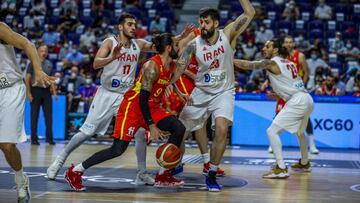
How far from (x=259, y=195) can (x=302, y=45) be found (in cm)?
1250

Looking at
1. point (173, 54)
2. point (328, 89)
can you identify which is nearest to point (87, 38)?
point (328, 89)

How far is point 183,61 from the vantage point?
8.02 m

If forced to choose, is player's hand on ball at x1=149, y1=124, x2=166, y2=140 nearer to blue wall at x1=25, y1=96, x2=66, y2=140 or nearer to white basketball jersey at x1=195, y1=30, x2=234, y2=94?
white basketball jersey at x1=195, y1=30, x2=234, y2=94

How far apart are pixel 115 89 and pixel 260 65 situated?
2.06 metres

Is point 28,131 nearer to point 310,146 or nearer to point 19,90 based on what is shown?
point 310,146

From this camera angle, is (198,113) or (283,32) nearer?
(198,113)

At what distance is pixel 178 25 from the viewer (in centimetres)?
2261

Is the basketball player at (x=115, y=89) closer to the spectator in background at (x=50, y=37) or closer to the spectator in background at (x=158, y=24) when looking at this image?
the spectator in background at (x=158, y=24)

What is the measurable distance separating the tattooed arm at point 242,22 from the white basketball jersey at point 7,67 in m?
2.69

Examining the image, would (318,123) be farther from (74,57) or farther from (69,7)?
(69,7)

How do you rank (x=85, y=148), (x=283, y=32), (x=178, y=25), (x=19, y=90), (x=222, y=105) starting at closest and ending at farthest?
1. (x=19, y=90)
2. (x=222, y=105)
3. (x=85, y=148)
4. (x=283, y=32)
5. (x=178, y=25)

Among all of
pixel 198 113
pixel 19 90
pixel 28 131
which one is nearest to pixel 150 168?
pixel 198 113

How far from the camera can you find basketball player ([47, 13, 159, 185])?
8.33 m

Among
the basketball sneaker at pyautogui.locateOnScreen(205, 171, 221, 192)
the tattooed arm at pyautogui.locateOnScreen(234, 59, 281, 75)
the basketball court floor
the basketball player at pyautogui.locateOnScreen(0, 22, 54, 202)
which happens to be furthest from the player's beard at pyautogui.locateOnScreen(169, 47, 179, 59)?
the basketball player at pyautogui.locateOnScreen(0, 22, 54, 202)
